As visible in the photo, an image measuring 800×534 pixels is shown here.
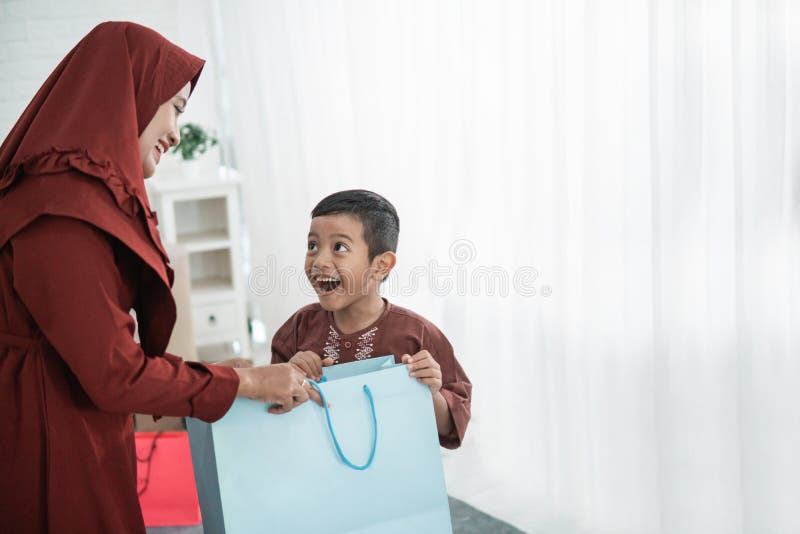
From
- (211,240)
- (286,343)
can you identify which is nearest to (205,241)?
(211,240)

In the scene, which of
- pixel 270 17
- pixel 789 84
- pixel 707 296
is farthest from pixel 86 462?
pixel 270 17

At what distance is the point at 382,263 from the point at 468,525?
1.05 metres

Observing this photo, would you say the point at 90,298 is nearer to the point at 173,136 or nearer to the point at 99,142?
the point at 99,142

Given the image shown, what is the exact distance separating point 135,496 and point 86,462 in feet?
0.38

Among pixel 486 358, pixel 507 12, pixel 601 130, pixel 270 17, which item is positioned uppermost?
pixel 270 17

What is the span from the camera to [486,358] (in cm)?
252

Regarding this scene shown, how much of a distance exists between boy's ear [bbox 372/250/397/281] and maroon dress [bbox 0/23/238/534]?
1.52 feet

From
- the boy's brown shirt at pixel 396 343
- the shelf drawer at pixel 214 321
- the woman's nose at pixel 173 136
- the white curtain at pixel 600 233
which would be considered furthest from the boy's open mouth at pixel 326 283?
the shelf drawer at pixel 214 321

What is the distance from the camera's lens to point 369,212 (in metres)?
1.66

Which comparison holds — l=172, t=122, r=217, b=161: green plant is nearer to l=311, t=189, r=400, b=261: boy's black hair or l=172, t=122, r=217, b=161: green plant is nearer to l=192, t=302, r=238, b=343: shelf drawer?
l=192, t=302, r=238, b=343: shelf drawer

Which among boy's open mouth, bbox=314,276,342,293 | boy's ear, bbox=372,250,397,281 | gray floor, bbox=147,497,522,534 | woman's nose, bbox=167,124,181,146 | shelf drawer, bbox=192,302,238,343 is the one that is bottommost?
gray floor, bbox=147,497,522,534

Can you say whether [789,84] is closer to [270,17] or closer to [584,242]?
[584,242]

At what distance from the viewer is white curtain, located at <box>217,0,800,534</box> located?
1.66m

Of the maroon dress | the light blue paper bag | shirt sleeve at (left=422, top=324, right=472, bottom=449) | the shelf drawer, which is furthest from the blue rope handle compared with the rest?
the shelf drawer
